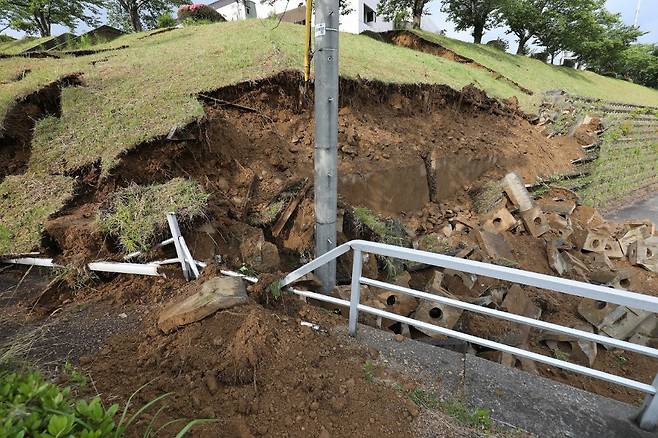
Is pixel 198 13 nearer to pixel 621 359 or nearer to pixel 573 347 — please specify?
pixel 573 347

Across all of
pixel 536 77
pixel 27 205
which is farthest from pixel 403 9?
pixel 27 205

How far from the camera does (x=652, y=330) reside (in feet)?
15.6

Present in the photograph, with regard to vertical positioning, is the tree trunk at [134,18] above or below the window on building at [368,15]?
below

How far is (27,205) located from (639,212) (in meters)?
13.7

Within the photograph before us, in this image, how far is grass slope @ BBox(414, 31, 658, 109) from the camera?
48.5 ft

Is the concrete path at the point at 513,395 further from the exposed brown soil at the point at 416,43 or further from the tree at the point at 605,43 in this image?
the tree at the point at 605,43

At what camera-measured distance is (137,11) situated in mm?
23828

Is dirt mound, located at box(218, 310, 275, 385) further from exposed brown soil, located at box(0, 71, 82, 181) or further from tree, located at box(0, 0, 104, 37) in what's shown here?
tree, located at box(0, 0, 104, 37)

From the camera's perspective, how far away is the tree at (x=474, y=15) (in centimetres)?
2247

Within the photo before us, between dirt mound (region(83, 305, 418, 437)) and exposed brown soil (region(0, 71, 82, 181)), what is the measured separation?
3.79 metres

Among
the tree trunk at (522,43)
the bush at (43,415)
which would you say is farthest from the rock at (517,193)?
the tree trunk at (522,43)

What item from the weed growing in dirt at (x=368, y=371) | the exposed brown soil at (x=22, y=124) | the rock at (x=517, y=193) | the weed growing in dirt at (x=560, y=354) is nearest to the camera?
the weed growing in dirt at (x=368, y=371)

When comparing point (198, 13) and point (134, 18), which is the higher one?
point (134, 18)

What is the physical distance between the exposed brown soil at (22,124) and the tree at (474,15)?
82.8ft
